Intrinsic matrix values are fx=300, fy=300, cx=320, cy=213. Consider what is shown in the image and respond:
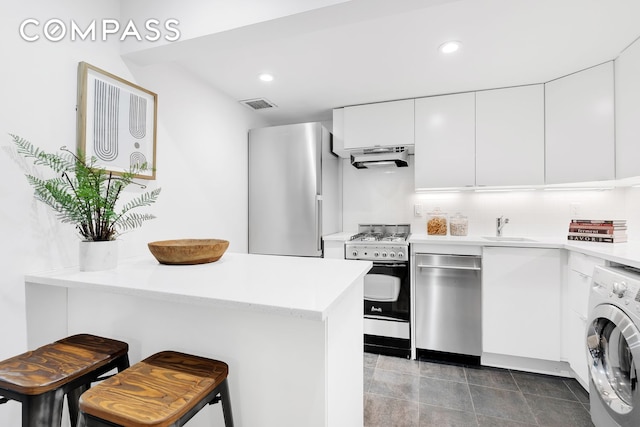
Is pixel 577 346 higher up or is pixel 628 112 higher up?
pixel 628 112

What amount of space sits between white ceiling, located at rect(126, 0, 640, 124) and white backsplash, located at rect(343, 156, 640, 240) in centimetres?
92

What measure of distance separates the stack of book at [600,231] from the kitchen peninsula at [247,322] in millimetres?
1991

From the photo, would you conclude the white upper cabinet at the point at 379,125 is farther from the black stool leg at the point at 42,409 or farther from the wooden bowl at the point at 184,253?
the black stool leg at the point at 42,409

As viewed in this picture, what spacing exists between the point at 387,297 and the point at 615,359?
1.42 meters

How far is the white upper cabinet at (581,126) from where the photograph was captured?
7.01ft

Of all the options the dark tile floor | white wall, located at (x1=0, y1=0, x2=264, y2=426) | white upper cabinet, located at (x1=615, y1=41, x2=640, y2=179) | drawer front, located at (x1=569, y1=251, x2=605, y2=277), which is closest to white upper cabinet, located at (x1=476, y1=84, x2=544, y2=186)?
white upper cabinet, located at (x1=615, y1=41, x2=640, y2=179)

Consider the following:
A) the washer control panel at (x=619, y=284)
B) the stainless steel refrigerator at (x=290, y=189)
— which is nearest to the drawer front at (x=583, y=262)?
the washer control panel at (x=619, y=284)

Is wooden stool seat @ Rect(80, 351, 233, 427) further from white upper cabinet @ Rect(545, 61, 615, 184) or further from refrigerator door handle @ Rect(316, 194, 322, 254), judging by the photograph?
white upper cabinet @ Rect(545, 61, 615, 184)

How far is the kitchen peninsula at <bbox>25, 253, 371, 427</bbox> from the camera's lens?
3.11 ft

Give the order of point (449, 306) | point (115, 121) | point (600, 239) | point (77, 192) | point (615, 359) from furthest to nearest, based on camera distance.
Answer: point (449, 306), point (600, 239), point (115, 121), point (615, 359), point (77, 192)

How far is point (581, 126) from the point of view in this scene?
7.39 ft

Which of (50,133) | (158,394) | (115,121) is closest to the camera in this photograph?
(158,394)

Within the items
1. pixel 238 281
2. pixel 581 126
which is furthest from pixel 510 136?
pixel 238 281

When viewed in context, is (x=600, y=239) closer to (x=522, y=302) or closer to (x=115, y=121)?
(x=522, y=302)
